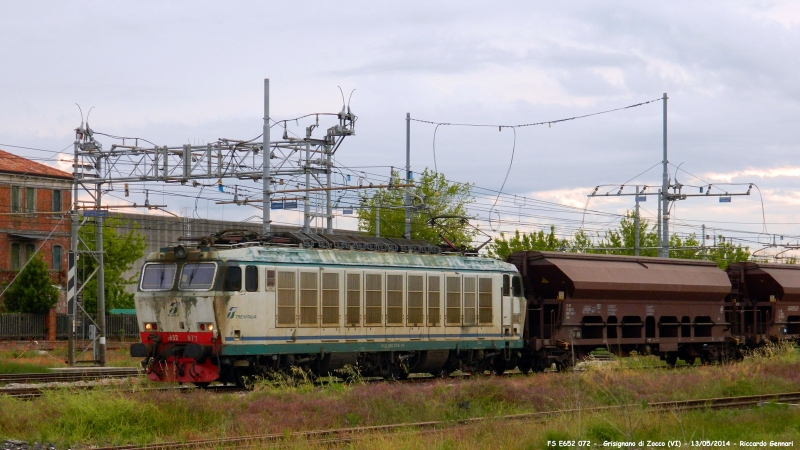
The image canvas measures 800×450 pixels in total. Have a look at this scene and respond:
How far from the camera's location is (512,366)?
91.5 feet

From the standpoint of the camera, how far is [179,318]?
2109 centimetres

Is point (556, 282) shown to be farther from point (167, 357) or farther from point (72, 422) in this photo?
point (72, 422)

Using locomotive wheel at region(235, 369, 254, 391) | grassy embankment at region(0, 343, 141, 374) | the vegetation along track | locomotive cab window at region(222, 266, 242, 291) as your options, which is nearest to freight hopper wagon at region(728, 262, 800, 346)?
the vegetation along track

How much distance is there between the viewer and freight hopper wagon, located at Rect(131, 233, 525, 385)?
2078 centimetres

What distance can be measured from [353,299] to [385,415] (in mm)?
5800

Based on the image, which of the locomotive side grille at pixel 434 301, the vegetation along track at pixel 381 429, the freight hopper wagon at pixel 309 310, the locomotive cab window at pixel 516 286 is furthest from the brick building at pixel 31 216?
the vegetation along track at pixel 381 429

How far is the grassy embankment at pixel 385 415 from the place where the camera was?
583 inches

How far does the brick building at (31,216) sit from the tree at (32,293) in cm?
253

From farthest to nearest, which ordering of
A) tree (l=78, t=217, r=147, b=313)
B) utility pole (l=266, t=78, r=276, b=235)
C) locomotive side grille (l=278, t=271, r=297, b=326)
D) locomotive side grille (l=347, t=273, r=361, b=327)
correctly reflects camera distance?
1. tree (l=78, t=217, r=147, b=313)
2. utility pole (l=266, t=78, r=276, b=235)
3. locomotive side grille (l=347, t=273, r=361, b=327)
4. locomotive side grille (l=278, t=271, r=297, b=326)

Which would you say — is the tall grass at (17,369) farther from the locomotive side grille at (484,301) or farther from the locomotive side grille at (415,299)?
the locomotive side grille at (484,301)

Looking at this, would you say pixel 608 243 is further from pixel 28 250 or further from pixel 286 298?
pixel 286 298

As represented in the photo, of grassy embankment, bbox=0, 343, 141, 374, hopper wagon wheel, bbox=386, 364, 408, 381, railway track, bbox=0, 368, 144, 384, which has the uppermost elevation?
hopper wagon wheel, bbox=386, 364, 408, 381

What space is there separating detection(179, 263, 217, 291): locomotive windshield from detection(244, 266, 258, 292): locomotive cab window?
2.15ft

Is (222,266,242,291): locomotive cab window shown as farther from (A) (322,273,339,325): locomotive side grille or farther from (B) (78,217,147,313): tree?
(B) (78,217,147,313): tree
